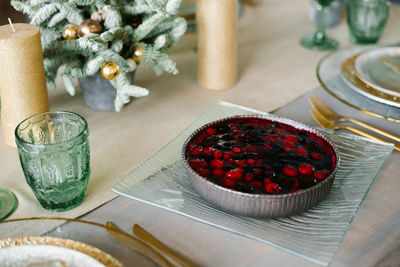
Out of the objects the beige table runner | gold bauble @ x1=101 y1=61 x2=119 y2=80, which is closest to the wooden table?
the beige table runner

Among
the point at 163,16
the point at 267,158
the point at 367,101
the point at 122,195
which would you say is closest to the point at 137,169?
the point at 122,195

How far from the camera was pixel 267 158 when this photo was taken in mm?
625

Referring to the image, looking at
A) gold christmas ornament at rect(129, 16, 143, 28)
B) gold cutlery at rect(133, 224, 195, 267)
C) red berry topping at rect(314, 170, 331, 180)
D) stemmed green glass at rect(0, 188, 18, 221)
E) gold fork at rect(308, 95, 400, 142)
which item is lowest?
stemmed green glass at rect(0, 188, 18, 221)

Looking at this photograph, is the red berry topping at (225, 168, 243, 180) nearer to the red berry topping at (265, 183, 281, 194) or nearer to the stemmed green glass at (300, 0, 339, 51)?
the red berry topping at (265, 183, 281, 194)

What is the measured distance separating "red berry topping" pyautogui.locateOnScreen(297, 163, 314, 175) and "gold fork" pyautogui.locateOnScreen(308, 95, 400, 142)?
262 millimetres

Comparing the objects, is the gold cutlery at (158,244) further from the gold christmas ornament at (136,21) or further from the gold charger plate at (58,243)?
the gold christmas ornament at (136,21)

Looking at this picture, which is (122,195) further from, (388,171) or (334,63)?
(334,63)

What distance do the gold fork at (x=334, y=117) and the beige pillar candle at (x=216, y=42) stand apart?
181mm

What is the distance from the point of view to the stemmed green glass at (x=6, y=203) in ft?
2.09

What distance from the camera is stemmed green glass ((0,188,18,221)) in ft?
2.09

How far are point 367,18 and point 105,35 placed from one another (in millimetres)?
707

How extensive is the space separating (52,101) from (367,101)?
60 cm

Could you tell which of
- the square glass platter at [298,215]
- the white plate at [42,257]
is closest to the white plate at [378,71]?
the square glass platter at [298,215]

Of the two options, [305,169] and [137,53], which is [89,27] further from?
[305,169]
